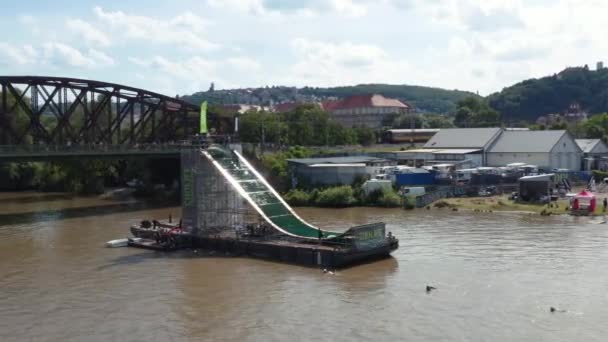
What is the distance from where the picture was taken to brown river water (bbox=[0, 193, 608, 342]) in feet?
92.8

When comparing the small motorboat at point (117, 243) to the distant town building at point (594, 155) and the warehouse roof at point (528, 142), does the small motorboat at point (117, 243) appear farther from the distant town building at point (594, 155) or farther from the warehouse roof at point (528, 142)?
the distant town building at point (594, 155)

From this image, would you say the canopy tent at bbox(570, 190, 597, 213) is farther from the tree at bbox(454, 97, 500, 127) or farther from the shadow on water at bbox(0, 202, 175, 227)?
the tree at bbox(454, 97, 500, 127)

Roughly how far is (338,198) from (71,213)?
2677 centimetres

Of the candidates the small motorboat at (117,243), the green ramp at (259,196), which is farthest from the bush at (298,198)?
the small motorboat at (117,243)

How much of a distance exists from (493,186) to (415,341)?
47715 mm

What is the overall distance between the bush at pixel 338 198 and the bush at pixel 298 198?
1.89 meters

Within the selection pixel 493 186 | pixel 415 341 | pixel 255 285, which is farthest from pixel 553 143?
pixel 415 341

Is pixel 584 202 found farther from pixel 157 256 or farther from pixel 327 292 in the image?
pixel 157 256

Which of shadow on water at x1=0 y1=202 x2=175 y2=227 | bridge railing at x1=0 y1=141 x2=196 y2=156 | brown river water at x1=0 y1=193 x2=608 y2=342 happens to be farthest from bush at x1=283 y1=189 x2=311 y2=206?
brown river water at x1=0 y1=193 x2=608 y2=342

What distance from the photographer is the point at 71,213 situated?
2736 inches

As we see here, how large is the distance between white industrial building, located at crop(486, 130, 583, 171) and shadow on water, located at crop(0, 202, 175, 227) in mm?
40915

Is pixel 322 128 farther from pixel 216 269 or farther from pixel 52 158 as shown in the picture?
pixel 216 269

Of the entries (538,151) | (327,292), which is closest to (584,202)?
(538,151)

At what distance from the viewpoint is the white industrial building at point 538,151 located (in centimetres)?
8319
